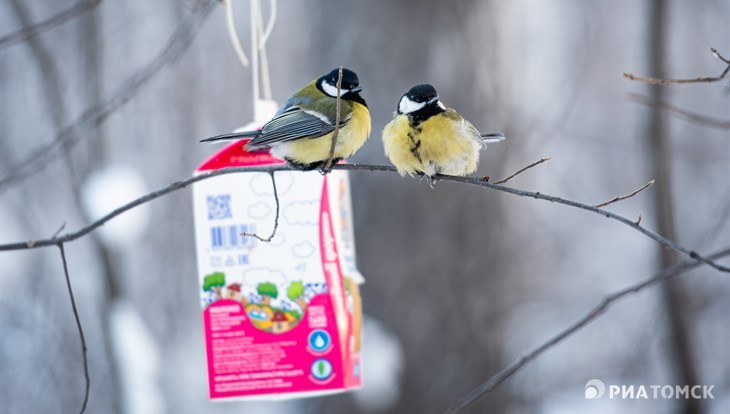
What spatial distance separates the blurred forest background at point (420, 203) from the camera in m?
4.54

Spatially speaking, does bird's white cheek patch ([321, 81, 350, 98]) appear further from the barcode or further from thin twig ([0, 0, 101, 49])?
thin twig ([0, 0, 101, 49])

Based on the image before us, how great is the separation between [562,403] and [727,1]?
3.54 meters

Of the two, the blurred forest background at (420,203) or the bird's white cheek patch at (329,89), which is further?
the blurred forest background at (420,203)

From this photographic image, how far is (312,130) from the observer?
92.4 inches

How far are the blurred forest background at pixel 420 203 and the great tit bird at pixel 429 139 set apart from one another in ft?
2.33

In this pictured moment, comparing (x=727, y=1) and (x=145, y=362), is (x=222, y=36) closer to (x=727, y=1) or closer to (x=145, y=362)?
(x=145, y=362)

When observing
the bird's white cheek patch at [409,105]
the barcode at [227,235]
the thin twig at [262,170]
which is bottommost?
the thin twig at [262,170]

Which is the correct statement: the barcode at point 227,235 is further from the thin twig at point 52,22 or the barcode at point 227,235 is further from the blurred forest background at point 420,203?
the thin twig at point 52,22

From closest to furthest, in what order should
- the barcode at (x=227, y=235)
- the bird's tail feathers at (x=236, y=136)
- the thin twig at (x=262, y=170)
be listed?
1. the thin twig at (x=262, y=170)
2. the bird's tail feathers at (x=236, y=136)
3. the barcode at (x=227, y=235)

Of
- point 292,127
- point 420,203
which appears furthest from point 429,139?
point 420,203

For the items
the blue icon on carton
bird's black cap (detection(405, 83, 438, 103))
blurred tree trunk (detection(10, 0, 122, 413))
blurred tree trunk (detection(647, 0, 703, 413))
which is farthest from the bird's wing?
blurred tree trunk (detection(10, 0, 122, 413))

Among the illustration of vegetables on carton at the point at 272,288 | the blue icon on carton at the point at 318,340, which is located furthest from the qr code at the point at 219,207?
the blue icon on carton at the point at 318,340

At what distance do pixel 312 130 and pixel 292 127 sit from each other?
6cm

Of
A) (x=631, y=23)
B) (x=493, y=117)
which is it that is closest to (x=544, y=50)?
(x=631, y=23)
